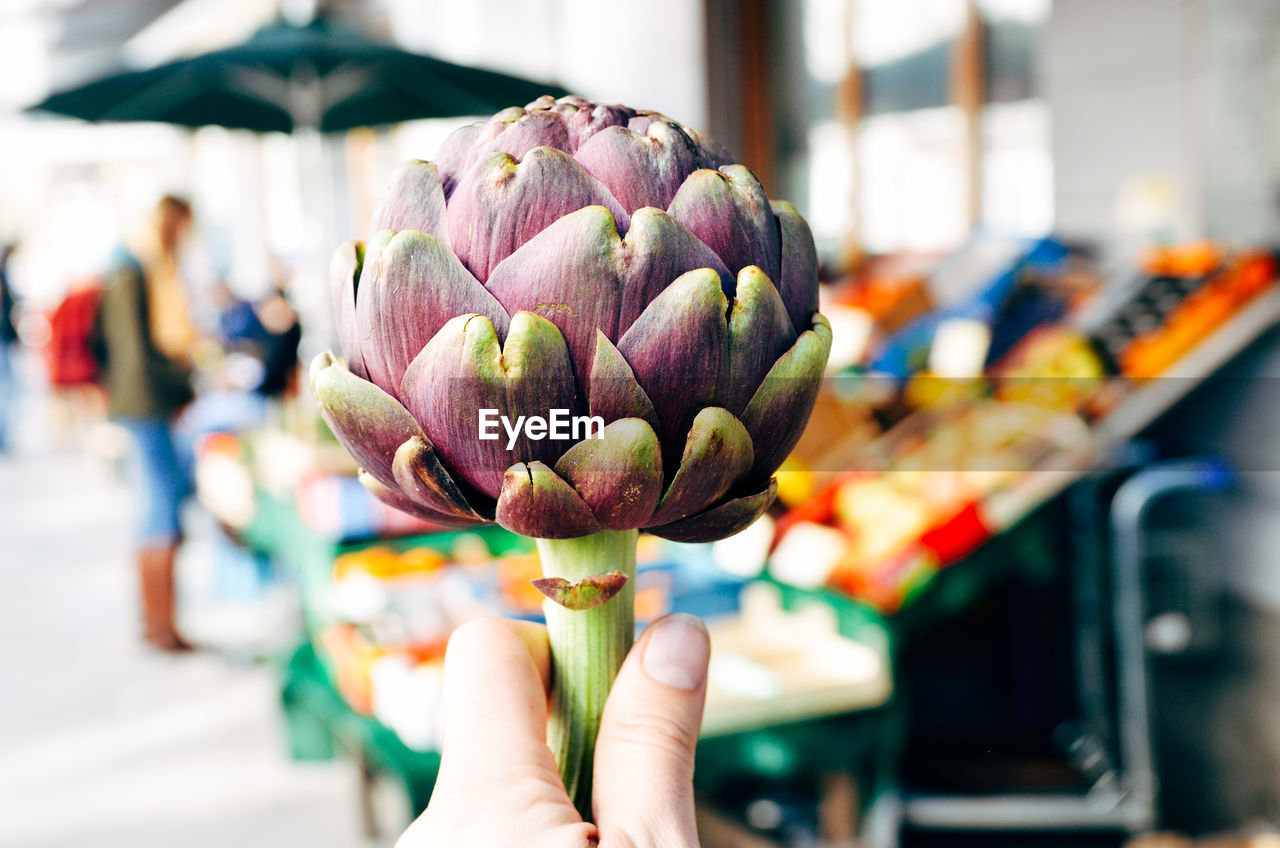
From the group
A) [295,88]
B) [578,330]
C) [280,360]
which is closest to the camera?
[578,330]

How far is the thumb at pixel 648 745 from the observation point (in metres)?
0.67

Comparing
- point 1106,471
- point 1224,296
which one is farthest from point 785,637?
point 1224,296

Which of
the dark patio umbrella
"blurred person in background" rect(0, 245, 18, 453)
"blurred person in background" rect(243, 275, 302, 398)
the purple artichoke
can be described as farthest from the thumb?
"blurred person in background" rect(0, 245, 18, 453)

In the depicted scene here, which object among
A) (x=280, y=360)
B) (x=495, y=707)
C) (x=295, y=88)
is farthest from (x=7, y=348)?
(x=495, y=707)

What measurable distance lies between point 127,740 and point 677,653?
339 centimetres

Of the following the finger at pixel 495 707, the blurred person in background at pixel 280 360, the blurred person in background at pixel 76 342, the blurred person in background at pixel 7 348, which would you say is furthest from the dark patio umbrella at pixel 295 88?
the blurred person in background at pixel 7 348

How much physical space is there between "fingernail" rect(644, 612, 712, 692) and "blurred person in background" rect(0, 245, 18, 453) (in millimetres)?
8610

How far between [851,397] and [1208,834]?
1435mm

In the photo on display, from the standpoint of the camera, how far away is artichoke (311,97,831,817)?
54 centimetres

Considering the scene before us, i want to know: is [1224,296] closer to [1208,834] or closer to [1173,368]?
[1173,368]

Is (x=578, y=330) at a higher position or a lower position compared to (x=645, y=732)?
higher

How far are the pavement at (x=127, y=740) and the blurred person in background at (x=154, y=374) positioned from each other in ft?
1.07

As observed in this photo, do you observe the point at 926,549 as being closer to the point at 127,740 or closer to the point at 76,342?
the point at 127,740

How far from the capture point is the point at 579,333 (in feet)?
1.77
